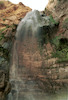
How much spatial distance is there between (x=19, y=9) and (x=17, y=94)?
453 inches

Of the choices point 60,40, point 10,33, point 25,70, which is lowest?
point 25,70

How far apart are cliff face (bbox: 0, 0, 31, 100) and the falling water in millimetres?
692

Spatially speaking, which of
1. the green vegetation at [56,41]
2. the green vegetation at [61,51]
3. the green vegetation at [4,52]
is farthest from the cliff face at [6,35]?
the green vegetation at [61,51]

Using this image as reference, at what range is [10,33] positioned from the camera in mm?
9688

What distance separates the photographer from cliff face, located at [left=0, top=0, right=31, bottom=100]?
6.45 metres

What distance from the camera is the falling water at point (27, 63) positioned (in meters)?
8.29

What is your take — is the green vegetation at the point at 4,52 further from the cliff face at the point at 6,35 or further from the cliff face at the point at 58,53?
the cliff face at the point at 58,53

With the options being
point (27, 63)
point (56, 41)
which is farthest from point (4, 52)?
point (56, 41)

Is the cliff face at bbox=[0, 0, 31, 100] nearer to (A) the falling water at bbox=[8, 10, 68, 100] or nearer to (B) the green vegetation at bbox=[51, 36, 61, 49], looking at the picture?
(A) the falling water at bbox=[8, 10, 68, 100]

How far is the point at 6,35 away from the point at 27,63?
2877 millimetres

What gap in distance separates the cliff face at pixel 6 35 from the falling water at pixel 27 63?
0.69 m

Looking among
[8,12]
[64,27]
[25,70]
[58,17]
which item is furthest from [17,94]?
[8,12]

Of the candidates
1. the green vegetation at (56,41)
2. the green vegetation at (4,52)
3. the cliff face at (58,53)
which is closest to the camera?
the cliff face at (58,53)

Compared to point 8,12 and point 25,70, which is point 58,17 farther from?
point 8,12
